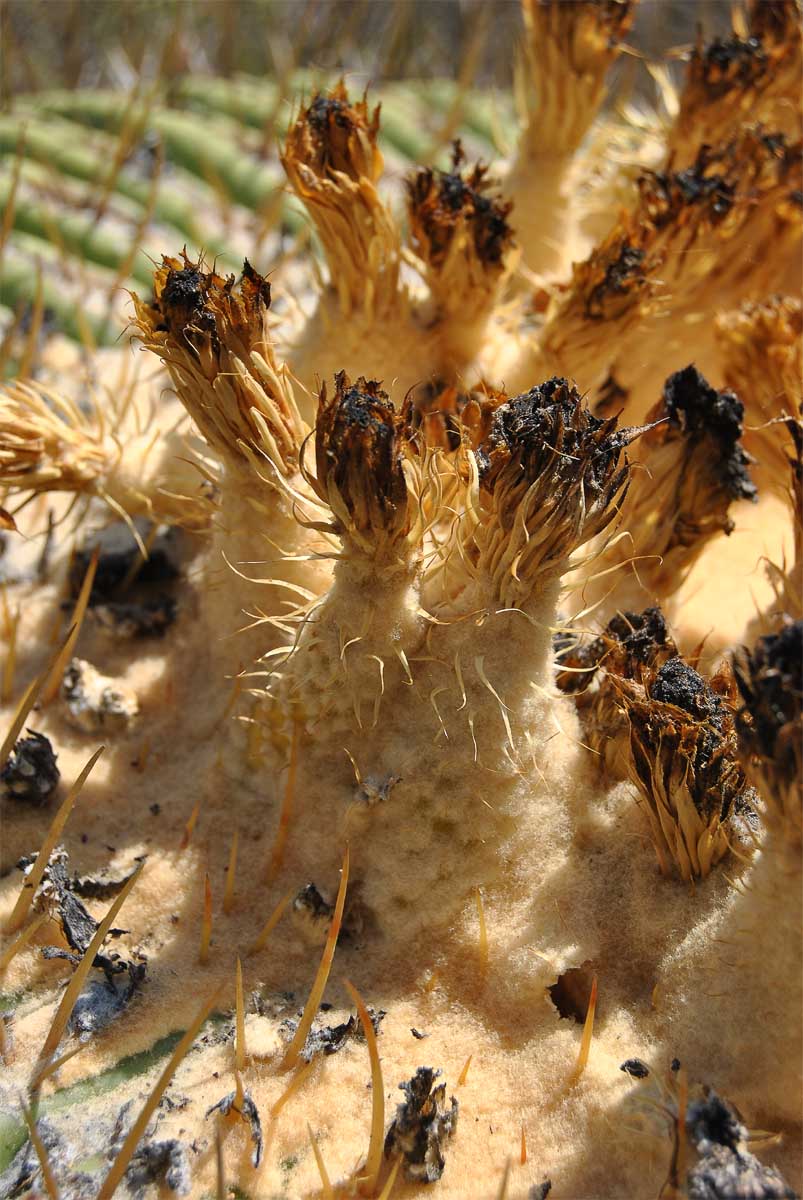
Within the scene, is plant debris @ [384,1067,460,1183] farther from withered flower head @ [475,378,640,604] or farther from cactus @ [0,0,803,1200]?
withered flower head @ [475,378,640,604]

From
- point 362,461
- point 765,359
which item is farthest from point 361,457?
point 765,359

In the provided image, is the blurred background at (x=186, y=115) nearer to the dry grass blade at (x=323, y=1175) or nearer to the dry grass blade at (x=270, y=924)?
the dry grass blade at (x=270, y=924)

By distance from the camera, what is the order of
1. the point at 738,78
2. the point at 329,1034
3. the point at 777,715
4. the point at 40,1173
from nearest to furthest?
the point at 777,715
the point at 40,1173
the point at 329,1034
the point at 738,78

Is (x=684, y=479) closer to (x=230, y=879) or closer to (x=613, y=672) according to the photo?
(x=613, y=672)

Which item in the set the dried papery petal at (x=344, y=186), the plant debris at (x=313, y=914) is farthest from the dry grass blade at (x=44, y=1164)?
the dried papery petal at (x=344, y=186)

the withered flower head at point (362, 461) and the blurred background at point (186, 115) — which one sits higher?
the blurred background at point (186, 115)

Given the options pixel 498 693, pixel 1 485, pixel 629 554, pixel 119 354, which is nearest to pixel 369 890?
pixel 498 693

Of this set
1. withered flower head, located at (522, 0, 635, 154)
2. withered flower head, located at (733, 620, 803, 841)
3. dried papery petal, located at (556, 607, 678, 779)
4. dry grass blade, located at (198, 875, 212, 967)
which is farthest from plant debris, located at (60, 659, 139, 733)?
withered flower head, located at (522, 0, 635, 154)
